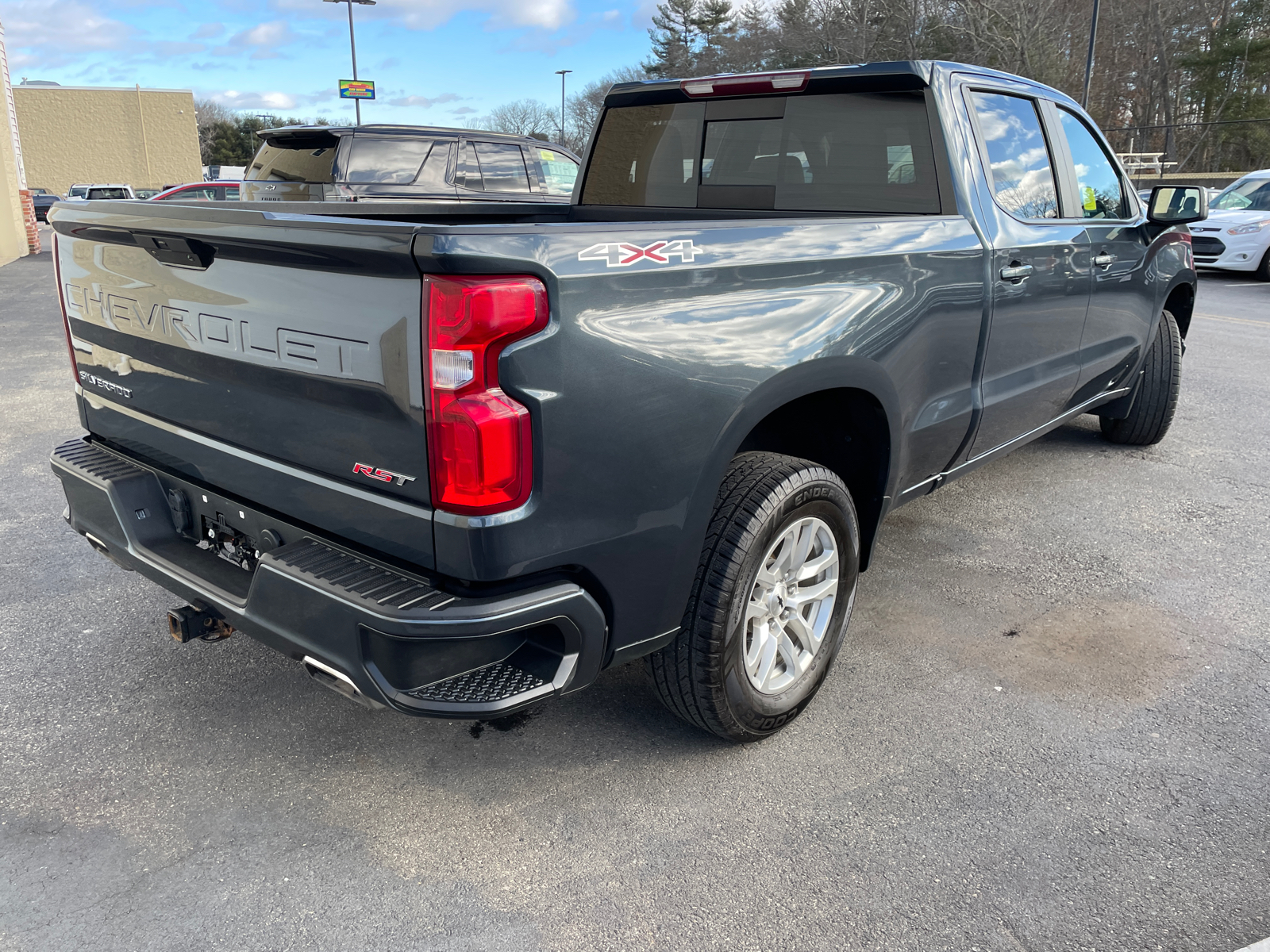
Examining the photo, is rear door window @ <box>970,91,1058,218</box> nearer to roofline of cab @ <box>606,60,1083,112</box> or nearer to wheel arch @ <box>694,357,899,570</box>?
roofline of cab @ <box>606,60,1083,112</box>

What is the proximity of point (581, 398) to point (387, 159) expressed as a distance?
8450mm

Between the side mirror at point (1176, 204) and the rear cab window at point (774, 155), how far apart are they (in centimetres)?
183

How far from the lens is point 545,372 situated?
1825mm

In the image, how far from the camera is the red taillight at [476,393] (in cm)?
175

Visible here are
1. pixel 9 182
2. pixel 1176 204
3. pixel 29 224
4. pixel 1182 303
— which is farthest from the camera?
pixel 29 224

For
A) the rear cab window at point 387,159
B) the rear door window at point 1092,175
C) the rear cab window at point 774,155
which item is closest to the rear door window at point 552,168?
the rear cab window at point 387,159

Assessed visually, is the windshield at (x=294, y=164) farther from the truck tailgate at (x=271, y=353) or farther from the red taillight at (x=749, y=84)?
the truck tailgate at (x=271, y=353)

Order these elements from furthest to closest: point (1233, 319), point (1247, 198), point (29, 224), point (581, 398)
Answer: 1. point (29, 224)
2. point (1247, 198)
3. point (1233, 319)
4. point (581, 398)

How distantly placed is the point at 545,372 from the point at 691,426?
45 cm

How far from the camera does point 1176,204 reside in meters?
4.29

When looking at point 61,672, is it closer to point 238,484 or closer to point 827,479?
point 238,484

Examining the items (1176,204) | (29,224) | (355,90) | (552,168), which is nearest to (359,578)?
(1176,204)

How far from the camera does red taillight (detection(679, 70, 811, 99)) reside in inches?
132

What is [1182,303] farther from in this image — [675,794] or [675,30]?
[675,30]
